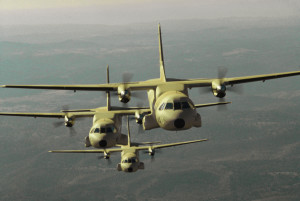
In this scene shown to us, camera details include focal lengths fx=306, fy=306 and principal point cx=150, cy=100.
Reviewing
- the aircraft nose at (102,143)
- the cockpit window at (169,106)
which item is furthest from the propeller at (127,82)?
the aircraft nose at (102,143)

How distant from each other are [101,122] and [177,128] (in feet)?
106

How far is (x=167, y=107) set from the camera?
36281mm

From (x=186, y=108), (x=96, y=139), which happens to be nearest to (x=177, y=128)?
(x=186, y=108)

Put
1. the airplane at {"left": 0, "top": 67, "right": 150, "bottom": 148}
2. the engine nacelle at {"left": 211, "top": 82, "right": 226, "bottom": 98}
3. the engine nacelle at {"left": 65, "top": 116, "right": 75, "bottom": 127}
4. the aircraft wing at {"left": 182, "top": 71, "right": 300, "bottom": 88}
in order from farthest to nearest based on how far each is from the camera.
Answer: the engine nacelle at {"left": 65, "top": 116, "right": 75, "bottom": 127} → the airplane at {"left": 0, "top": 67, "right": 150, "bottom": 148} → the aircraft wing at {"left": 182, "top": 71, "right": 300, "bottom": 88} → the engine nacelle at {"left": 211, "top": 82, "right": 226, "bottom": 98}

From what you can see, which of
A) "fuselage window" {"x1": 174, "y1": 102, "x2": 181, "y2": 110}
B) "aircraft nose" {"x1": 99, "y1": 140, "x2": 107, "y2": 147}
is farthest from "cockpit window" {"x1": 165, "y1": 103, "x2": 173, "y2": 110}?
"aircraft nose" {"x1": 99, "y1": 140, "x2": 107, "y2": 147}

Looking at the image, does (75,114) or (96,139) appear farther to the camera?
(75,114)

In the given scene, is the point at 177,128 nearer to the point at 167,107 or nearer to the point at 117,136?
the point at 167,107

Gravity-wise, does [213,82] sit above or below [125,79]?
below

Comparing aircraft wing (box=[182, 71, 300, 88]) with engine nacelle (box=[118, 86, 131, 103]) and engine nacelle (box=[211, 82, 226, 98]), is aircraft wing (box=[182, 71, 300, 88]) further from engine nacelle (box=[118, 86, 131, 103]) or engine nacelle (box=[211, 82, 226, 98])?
engine nacelle (box=[118, 86, 131, 103])

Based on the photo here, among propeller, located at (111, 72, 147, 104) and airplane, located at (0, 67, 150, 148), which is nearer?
propeller, located at (111, 72, 147, 104)

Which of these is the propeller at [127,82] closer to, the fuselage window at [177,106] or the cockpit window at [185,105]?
the fuselage window at [177,106]

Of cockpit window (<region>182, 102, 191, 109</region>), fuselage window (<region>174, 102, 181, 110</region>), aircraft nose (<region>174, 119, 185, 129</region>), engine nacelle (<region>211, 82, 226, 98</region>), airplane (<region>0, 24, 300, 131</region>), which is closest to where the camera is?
aircraft nose (<region>174, 119, 185, 129</region>)

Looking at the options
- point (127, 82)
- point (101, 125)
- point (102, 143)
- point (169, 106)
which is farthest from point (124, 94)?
point (101, 125)

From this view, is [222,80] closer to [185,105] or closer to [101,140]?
[185,105]
